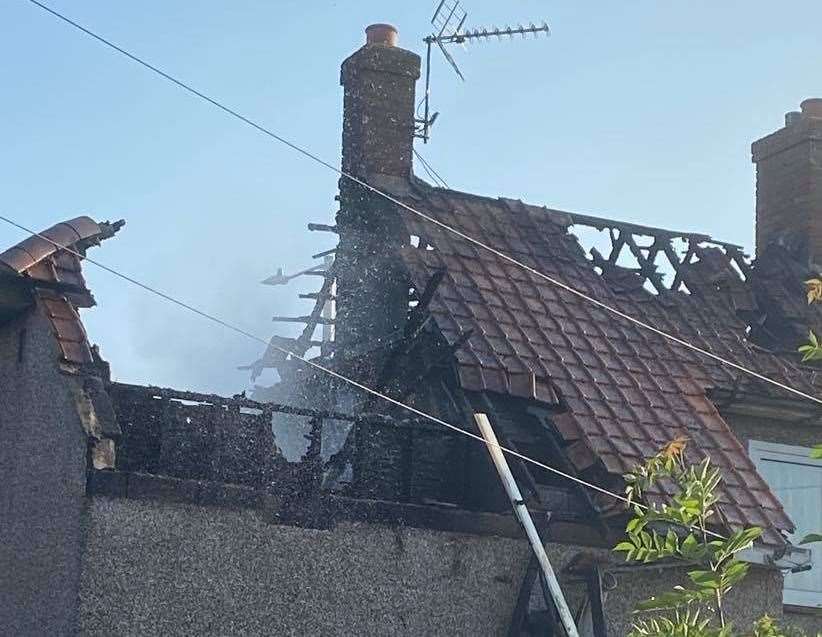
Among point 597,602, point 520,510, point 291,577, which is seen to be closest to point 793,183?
point 597,602

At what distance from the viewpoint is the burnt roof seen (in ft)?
42.1

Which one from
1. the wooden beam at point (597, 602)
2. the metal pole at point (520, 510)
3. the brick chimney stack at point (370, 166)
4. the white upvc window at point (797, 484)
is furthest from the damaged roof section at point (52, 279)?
the white upvc window at point (797, 484)

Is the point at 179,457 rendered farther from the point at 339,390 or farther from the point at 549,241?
the point at 549,241

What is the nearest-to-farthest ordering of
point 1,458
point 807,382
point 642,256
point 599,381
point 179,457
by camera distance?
point 179,457 → point 1,458 → point 599,381 → point 807,382 → point 642,256

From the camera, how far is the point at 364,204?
15586 mm

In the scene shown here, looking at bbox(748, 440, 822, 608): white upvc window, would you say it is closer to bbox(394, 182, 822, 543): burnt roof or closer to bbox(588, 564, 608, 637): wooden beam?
bbox(394, 182, 822, 543): burnt roof

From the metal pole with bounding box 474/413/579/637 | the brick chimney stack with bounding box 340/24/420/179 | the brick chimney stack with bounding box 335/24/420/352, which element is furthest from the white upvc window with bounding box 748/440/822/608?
the brick chimney stack with bounding box 340/24/420/179

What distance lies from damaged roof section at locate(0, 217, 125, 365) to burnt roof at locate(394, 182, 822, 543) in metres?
3.15

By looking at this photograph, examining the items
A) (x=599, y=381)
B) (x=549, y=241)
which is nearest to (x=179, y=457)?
(x=599, y=381)

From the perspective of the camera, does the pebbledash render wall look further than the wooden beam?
No

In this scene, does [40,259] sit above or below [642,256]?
below

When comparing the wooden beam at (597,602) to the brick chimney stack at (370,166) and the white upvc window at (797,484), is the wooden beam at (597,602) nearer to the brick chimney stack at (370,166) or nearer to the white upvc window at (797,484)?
the white upvc window at (797,484)

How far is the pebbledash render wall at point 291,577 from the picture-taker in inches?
423

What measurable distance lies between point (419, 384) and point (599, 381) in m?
1.62
